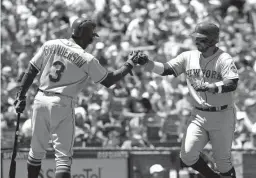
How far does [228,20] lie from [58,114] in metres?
10.9

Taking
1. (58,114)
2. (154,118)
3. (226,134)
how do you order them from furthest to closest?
1. (154,118)
2. (226,134)
3. (58,114)

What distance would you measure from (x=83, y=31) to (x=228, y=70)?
1.66 m

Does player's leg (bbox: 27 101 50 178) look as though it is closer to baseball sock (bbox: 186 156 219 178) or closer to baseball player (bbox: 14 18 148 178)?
baseball player (bbox: 14 18 148 178)

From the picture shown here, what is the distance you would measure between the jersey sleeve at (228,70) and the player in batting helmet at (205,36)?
262 mm

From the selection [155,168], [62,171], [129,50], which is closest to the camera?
[62,171]

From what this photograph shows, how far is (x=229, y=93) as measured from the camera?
8.01 m

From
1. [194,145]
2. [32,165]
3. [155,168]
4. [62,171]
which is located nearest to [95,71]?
[62,171]

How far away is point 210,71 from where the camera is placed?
7.88 meters

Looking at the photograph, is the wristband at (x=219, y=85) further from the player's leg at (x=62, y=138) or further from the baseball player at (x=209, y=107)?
the player's leg at (x=62, y=138)

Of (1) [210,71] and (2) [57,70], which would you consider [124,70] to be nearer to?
(2) [57,70]

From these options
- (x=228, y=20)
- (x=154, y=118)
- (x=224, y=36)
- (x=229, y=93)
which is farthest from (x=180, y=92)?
(x=229, y=93)

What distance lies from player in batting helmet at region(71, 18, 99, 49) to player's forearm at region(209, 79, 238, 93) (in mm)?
1431

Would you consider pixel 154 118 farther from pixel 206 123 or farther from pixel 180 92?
pixel 206 123

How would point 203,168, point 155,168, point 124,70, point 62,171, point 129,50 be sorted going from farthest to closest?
point 129,50
point 155,168
point 203,168
point 124,70
point 62,171
